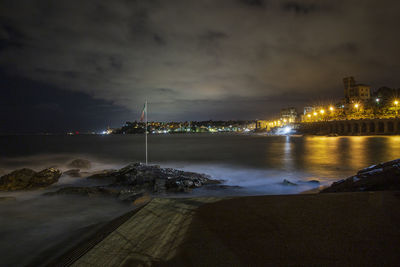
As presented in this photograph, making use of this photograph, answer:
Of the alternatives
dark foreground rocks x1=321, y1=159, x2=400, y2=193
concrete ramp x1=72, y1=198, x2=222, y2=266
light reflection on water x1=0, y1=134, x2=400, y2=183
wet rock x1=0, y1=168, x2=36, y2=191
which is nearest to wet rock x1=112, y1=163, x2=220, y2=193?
wet rock x1=0, y1=168, x2=36, y2=191

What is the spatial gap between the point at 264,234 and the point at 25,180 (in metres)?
13.2

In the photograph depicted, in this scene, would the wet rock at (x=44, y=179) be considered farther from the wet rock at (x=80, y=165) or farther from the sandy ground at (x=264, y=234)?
the sandy ground at (x=264, y=234)

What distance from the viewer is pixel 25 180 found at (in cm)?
1198

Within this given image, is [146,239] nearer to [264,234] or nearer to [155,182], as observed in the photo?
[264,234]

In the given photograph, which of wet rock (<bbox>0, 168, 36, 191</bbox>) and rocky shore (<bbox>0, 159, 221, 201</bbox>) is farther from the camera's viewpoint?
wet rock (<bbox>0, 168, 36, 191</bbox>)

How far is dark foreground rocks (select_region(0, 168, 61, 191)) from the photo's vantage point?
1164cm

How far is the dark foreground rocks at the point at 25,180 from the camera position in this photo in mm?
11635

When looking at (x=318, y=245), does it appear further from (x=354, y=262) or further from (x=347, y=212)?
(x=347, y=212)

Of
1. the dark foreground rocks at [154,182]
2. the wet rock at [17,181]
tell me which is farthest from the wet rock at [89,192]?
the wet rock at [17,181]

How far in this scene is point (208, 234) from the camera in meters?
3.89

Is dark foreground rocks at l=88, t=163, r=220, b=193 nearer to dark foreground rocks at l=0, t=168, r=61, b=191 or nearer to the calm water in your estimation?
dark foreground rocks at l=0, t=168, r=61, b=191

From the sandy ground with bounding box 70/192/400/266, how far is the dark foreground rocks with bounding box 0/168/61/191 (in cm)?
1020

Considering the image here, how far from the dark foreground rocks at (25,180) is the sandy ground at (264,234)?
33.5 feet

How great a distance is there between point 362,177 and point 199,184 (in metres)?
7.08
